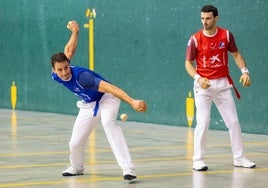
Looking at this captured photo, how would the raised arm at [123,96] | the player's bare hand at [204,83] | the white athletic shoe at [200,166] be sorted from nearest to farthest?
1. the raised arm at [123,96]
2. the player's bare hand at [204,83]
3. the white athletic shoe at [200,166]

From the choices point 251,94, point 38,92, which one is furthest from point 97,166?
point 38,92

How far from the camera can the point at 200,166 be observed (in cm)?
1183

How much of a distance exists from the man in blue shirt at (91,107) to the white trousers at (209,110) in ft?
4.46

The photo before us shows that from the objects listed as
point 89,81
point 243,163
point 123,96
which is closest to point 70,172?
point 89,81

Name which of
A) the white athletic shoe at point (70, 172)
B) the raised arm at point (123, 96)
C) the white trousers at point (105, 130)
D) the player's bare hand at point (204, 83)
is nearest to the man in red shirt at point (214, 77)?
the player's bare hand at point (204, 83)

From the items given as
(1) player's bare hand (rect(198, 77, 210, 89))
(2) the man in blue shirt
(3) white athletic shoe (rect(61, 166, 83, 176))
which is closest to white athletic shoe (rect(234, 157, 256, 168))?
(1) player's bare hand (rect(198, 77, 210, 89))

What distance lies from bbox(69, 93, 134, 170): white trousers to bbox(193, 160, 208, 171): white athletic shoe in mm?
1291

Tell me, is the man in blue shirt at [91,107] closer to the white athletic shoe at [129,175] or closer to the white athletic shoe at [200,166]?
the white athletic shoe at [129,175]

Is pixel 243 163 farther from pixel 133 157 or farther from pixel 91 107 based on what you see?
pixel 91 107

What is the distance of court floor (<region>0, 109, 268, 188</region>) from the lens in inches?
428

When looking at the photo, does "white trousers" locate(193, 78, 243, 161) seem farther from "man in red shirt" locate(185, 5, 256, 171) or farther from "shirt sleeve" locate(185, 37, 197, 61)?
"shirt sleeve" locate(185, 37, 197, 61)

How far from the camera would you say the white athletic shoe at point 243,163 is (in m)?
12.0

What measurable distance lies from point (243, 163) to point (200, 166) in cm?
63

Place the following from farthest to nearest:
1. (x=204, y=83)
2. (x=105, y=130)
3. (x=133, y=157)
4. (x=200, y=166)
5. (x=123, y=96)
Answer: (x=133, y=157) → (x=200, y=166) → (x=204, y=83) → (x=105, y=130) → (x=123, y=96)
